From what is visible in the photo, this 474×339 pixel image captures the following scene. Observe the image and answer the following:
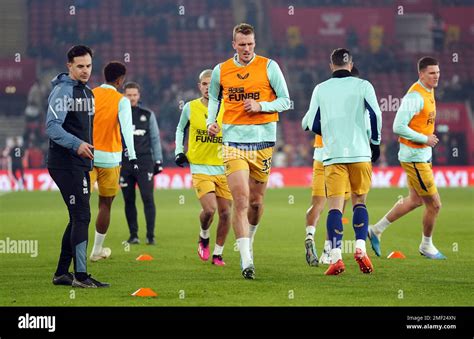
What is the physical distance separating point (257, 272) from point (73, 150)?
9.08ft

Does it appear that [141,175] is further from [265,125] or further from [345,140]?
[345,140]

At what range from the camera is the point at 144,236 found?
16.9 meters

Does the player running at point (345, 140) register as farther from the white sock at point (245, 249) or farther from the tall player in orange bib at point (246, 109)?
the white sock at point (245, 249)

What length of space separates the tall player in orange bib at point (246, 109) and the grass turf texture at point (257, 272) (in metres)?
0.83

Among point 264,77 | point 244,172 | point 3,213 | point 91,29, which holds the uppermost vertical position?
point 91,29

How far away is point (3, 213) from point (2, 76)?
1860cm

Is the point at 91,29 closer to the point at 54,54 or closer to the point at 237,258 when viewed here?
the point at 54,54

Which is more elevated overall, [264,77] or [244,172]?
[264,77]

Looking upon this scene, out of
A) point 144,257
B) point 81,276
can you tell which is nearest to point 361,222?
point 81,276

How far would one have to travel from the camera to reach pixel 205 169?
496 inches

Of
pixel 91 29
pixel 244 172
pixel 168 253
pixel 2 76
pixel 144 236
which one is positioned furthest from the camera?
pixel 91 29

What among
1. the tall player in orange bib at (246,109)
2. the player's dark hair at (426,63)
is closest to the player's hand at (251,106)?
the tall player in orange bib at (246,109)
